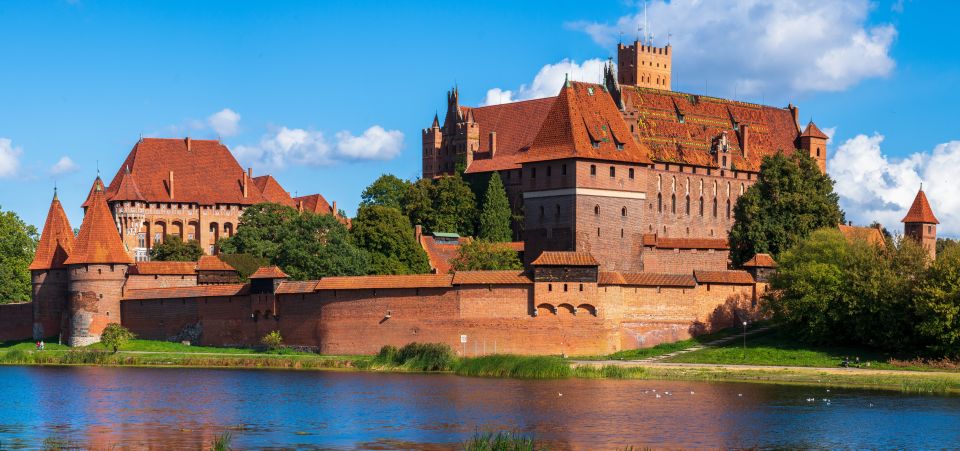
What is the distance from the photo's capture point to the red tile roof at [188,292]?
63.8 m

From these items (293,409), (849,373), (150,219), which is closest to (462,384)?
(293,409)

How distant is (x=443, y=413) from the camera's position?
41531 mm

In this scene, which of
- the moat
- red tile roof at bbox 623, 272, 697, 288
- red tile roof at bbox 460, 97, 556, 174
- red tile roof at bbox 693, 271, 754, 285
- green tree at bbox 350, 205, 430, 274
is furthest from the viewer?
red tile roof at bbox 460, 97, 556, 174

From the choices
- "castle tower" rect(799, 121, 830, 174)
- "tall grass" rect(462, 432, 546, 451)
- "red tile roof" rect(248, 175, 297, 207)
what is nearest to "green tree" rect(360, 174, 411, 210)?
"red tile roof" rect(248, 175, 297, 207)

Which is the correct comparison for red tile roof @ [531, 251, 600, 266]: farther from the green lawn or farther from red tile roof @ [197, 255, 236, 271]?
red tile roof @ [197, 255, 236, 271]

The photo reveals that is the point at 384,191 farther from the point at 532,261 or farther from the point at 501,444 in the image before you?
the point at 501,444

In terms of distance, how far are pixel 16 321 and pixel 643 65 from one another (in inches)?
2370

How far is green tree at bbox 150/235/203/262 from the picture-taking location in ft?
253

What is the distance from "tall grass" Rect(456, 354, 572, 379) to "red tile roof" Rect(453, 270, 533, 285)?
140 inches

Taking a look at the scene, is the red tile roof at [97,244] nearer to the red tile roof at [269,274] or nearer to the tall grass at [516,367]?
the red tile roof at [269,274]

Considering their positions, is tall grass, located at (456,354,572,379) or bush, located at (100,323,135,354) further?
bush, located at (100,323,135,354)

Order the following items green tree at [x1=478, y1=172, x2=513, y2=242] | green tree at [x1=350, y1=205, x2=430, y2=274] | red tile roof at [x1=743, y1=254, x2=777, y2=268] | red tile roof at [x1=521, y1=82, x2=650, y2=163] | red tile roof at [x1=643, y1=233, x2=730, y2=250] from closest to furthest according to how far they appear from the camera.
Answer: red tile roof at [x1=743, y1=254, x2=777, y2=268] < red tile roof at [x1=521, y1=82, x2=650, y2=163] < red tile roof at [x1=643, y1=233, x2=730, y2=250] < green tree at [x1=350, y1=205, x2=430, y2=274] < green tree at [x1=478, y1=172, x2=513, y2=242]

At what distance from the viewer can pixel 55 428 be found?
3850 cm

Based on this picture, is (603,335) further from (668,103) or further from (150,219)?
(150,219)
